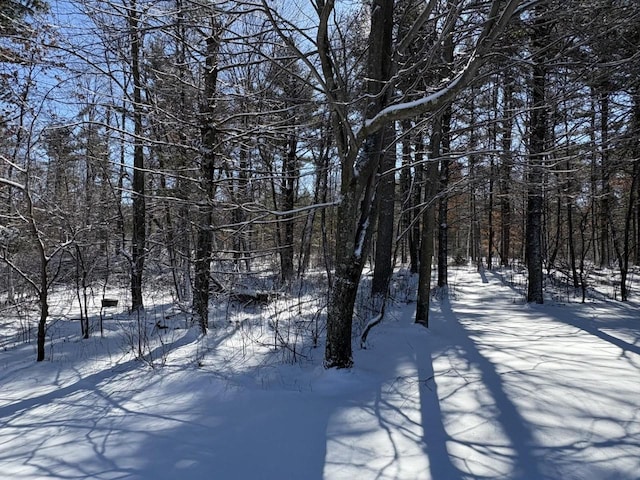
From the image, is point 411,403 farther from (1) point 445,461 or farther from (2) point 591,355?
(2) point 591,355

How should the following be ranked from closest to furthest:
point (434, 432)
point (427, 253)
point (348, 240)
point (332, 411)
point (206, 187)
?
point (434, 432), point (332, 411), point (348, 240), point (206, 187), point (427, 253)

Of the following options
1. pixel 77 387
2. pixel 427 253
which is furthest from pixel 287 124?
pixel 77 387

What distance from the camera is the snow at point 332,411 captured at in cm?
253

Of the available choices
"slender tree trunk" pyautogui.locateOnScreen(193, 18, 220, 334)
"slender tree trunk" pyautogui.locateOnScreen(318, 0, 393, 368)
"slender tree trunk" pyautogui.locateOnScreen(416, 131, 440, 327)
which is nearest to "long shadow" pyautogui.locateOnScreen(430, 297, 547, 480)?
"slender tree trunk" pyautogui.locateOnScreen(416, 131, 440, 327)

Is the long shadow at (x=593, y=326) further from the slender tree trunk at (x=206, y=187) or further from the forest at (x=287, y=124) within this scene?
the slender tree trunk at (x=206, y=187)

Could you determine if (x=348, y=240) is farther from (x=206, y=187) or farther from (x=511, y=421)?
(x=206, y=187)

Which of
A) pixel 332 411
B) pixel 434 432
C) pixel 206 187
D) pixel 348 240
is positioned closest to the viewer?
pixel 434 432

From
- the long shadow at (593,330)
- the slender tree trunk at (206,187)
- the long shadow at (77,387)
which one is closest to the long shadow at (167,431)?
the long shadow at (77,387)

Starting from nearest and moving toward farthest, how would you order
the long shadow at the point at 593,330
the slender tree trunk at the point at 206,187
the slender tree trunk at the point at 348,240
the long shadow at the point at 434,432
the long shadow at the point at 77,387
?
the long shadow at the point at 434,432 < the long shadow at the point at 77,387 < the slender tree trunk at the point at 348,240 < the long shadow at the point at 593,330 < the slender tree trunk at the point at 206,187

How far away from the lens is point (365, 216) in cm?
431

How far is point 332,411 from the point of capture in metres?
3.32

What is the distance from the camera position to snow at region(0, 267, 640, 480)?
99.7 inches

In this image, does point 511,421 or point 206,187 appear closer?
point 511,421

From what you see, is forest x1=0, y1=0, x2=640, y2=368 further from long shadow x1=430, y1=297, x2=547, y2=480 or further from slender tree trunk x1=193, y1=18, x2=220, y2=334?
long shadow x1=430, y1=297, x2=547, y2=480
